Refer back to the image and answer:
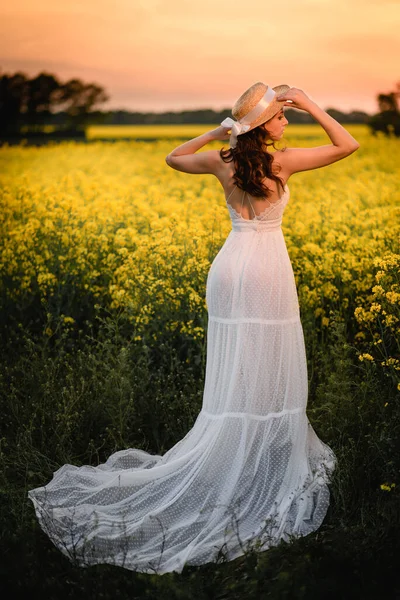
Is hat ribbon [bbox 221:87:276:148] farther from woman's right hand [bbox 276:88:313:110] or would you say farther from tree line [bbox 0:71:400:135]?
tree line [bbox 0:71:400:135]

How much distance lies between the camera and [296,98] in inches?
165

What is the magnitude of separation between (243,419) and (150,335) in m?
2.40

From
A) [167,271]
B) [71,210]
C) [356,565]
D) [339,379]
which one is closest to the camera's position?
[356,565]

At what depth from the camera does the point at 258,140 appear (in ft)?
13.9

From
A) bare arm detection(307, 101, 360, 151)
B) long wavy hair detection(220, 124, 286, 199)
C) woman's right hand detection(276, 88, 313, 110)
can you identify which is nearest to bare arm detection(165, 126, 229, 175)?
long wavy hair detection(220, 124, 286, 199)

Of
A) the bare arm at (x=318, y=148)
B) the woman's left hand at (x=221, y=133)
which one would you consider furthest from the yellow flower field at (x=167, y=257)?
the woman's left hand at (x=221, y=133)

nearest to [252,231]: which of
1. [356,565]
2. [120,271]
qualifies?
[356,565]

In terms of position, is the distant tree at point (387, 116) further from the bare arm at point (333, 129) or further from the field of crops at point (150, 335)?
the bare arm at point (333, 129)

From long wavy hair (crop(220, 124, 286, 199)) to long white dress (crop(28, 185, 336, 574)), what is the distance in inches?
7.3

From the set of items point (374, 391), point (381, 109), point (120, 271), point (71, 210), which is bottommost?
point (374, 391)

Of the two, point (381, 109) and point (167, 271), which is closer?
point (167, 271)

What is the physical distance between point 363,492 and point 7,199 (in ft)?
19.8

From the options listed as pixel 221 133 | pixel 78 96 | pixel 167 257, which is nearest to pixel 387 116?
pixel 78 96

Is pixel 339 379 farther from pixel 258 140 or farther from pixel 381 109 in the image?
pixel 381 109
